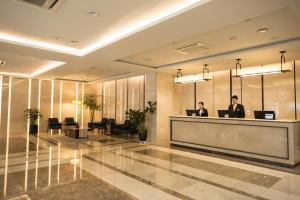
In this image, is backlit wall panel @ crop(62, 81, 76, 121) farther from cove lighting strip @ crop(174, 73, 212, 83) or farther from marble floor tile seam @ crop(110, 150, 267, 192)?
marble floor tile seam @ crop(110, 150, 267, 192)

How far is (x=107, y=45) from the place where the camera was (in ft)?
17.8

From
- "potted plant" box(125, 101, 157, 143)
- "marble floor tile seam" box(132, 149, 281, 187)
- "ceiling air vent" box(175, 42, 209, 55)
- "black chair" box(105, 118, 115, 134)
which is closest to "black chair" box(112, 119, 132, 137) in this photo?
"black chair" box(105, 118, 115, 134)

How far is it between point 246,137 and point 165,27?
4.11 m

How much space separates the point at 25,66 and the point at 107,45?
19.2 feet

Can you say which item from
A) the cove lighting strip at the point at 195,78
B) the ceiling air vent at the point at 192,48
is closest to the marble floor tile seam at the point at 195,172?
the ceiling air vent at the point at 192,48

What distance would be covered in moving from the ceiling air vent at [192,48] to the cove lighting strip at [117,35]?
1834 mm

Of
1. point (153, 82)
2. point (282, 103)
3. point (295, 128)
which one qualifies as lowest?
point (295, 128)

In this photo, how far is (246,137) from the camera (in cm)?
604

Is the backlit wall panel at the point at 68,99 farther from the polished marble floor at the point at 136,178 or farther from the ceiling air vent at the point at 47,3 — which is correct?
the ceiling air vent at the point at 47,3

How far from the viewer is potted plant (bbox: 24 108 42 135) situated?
36.7ft

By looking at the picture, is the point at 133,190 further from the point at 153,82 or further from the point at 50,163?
the point at 153,82

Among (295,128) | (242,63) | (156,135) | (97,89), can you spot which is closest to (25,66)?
(97,89)

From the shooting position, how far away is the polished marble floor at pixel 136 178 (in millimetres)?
3559

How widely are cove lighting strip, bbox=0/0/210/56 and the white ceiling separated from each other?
0.27 ft
